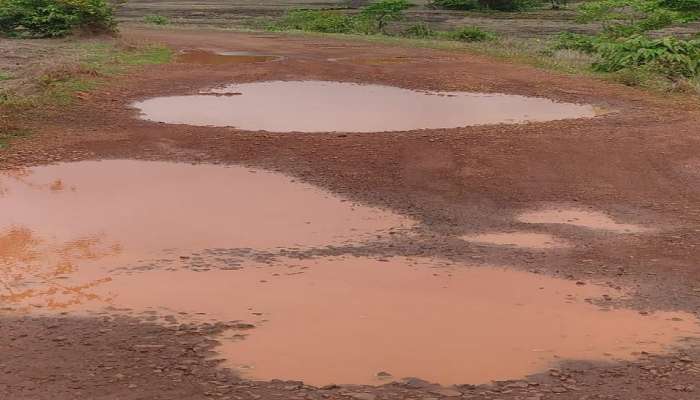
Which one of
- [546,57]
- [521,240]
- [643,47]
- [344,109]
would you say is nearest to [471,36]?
[546,57]

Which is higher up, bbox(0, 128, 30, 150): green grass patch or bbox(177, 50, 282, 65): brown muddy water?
bbox(177, 50, 282, 65): brown muddy water

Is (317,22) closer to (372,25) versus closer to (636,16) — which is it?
(372,25)

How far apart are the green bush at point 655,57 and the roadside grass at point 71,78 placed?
12262mm

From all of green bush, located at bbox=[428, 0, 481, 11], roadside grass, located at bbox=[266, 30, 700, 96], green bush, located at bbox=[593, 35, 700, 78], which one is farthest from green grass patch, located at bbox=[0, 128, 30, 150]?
green bush, located at bbox=[428, 0, 481, 11]

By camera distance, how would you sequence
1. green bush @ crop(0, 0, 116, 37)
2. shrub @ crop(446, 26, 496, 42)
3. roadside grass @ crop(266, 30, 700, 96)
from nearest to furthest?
roadside grass @ crop(266, 30, 700, 96) → green bush @ crop(0, 0, 116, 37) → shrub @ crop(446, 26, 496, 42)

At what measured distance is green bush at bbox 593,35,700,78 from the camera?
20.8m

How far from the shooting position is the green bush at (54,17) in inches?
1110

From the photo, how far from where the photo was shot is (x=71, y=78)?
17.8 metres

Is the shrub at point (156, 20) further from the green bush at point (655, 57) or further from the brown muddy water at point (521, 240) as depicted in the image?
the brown muddy water at point (521, 240)

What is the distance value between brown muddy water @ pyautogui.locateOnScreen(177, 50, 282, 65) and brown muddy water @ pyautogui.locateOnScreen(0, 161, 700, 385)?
13784 millimetres

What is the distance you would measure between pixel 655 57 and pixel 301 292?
56.4 feet

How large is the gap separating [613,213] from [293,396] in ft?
18.4

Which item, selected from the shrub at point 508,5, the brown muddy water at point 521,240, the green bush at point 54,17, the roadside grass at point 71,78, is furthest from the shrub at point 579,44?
the brown muddy water at point 521,240

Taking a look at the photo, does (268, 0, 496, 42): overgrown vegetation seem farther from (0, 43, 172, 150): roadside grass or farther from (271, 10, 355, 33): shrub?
(0, 43, 172, 150): roadside grass
